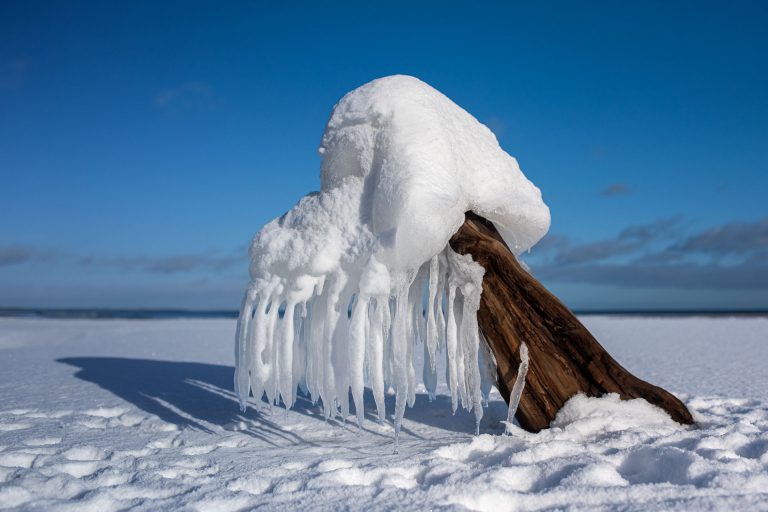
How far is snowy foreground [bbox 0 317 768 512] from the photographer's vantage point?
7.68 feet

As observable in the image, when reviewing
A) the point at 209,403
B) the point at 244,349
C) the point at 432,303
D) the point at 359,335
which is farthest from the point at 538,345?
the point at 209,403

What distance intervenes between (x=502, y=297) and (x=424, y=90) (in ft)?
4.77

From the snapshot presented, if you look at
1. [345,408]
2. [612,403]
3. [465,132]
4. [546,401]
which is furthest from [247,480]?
→ [465,132]

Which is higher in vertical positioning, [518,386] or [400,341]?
[400,341]

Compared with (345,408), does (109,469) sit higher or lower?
lower

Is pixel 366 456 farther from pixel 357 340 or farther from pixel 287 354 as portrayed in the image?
pixel 287 354

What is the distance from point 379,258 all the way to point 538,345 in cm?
116

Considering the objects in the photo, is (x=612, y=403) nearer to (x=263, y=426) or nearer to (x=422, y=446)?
(x=422, y=446)

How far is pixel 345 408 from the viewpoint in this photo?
3.38 meters

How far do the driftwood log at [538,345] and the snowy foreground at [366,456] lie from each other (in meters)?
0.11

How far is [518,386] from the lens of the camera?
3.36 m

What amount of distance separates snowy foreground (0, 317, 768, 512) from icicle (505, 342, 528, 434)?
0.11 metres

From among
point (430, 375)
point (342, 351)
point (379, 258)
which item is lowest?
point (430, 375)

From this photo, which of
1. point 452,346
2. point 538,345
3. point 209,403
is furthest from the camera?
point 209,403
